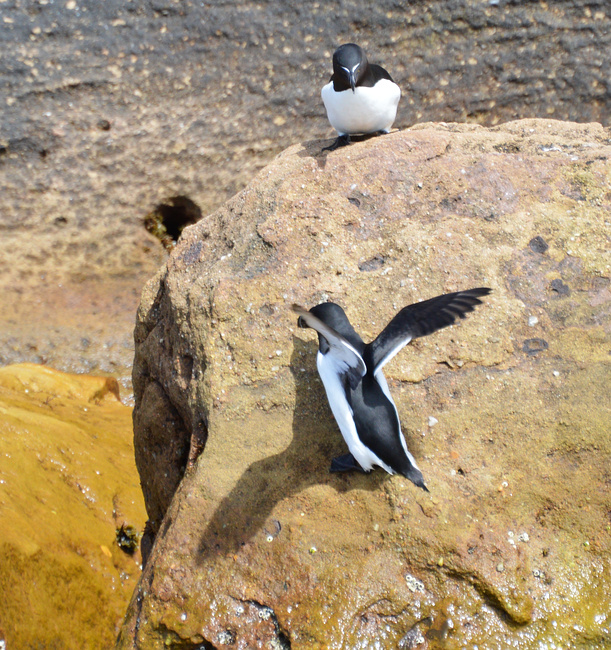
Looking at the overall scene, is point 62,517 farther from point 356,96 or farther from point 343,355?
point 356,96

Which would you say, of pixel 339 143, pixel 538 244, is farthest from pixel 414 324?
pixel 339 143

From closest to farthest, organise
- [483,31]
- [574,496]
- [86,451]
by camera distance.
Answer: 1. [574,496]
2. [86,451]
3. [483,31]

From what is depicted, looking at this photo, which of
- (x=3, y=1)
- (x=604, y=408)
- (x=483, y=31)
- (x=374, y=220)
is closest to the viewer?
(x=604, y=408)

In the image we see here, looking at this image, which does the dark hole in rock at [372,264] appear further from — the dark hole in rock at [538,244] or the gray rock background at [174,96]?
the gray rock background at [174,96]

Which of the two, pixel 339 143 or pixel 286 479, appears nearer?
pixel 286 479

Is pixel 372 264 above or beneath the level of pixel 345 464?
above

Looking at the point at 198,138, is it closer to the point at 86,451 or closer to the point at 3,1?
the point at 3,1

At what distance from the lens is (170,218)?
6633 mm

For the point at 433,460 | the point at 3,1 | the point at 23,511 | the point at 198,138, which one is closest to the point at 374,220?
the point at 433,460

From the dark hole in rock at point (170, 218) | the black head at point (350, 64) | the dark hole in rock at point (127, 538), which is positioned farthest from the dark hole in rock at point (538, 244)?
the dark hole in rock at point (170, 218)

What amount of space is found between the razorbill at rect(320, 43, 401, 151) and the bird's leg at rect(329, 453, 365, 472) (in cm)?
204

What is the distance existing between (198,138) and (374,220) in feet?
11.8

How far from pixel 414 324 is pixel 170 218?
482 cm

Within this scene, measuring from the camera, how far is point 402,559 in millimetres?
2291
